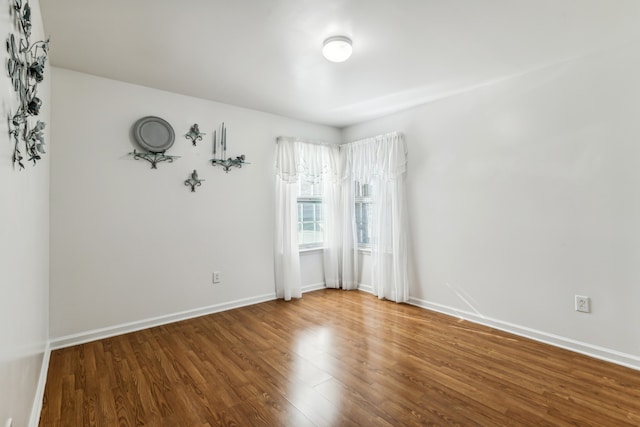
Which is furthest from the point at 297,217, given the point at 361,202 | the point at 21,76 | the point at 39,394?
the point at 21,76

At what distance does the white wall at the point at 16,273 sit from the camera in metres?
1.03

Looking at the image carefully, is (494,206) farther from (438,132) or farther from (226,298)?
(226,298)

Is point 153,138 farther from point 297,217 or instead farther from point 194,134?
point 297,217

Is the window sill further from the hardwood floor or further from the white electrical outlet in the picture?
the white electrical outlet

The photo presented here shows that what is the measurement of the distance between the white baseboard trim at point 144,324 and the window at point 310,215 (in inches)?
39.3

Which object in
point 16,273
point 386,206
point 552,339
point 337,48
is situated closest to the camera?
point 16,273

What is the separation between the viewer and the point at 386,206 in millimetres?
3932

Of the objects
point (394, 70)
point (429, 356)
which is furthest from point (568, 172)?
point (429, 356)

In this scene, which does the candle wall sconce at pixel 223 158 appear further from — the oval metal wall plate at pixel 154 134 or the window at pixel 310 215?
the window at pixel 310 215

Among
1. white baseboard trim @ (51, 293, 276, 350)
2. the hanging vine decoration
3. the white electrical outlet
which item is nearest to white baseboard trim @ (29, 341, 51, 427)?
white baseboard trim @ (51, 293, 276, 350)

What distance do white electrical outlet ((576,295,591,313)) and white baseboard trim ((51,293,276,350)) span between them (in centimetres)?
310

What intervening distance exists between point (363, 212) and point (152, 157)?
270cm

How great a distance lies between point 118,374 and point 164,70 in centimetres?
246

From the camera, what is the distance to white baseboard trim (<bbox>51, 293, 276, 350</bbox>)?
268 centimetres
